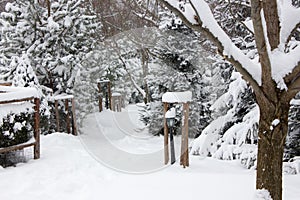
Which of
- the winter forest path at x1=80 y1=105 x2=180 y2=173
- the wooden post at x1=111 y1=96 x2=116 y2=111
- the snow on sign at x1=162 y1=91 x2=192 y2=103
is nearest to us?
the snow on sign at x1=162 y1=91 x2=192 y2=103

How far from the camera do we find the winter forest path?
211 inches

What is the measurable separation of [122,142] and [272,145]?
559 centimetres

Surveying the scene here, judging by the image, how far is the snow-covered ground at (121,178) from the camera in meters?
3.63

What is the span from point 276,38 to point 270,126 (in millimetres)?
607

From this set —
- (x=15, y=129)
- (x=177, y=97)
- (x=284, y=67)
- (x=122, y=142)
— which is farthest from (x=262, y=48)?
(x=122, y=142)

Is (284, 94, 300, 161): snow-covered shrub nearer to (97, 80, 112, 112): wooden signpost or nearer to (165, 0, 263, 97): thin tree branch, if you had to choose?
(165, 0, 263, 97): thin tree branch

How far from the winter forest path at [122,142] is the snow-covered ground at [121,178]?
0.02 m

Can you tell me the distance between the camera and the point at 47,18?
8922 mm

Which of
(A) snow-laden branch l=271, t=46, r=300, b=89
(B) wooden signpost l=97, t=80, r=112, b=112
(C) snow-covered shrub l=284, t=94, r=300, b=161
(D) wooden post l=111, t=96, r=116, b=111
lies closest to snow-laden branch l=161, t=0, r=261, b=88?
(A) snow-laden branch l=271, t=46, r=300, b=89

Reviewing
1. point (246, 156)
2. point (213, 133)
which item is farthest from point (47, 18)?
point (246, 156)

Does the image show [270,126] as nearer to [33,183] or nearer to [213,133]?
[33,183]

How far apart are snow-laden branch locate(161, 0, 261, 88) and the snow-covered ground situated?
1404 millimetres

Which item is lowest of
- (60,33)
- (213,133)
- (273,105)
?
(213,133)

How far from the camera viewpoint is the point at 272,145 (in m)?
2.27
